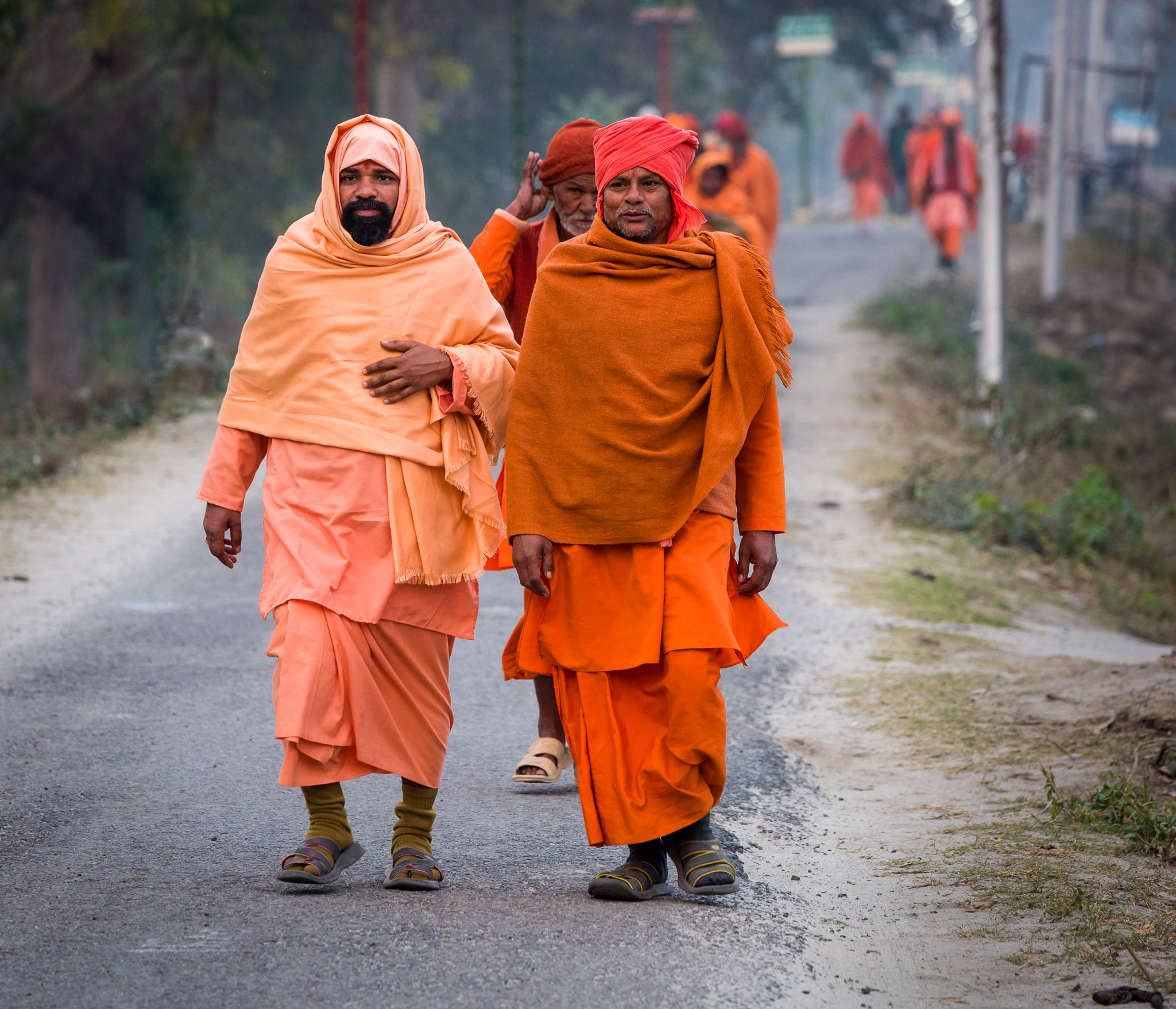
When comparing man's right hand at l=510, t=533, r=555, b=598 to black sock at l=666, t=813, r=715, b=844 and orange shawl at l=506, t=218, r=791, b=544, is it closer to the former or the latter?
orange shawl at l=506, t=218, r=791, b=544

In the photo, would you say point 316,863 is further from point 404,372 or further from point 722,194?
point 722,194

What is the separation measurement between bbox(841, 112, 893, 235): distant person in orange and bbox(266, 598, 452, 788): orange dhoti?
25347 millimetres

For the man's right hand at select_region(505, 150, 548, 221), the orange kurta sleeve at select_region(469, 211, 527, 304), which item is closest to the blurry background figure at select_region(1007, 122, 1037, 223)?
the man's right hand at select_region(505, 150, 548, 221)

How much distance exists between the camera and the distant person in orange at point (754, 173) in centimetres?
1221

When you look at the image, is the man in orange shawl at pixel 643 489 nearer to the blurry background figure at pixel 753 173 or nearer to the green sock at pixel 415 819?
the green sock at pixel 415 819

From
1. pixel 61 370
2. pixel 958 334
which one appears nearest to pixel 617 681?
pixel 958 334

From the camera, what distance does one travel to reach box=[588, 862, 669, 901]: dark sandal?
376cm

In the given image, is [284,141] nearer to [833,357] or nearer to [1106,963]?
[833,357]

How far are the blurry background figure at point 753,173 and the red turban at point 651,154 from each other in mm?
8370

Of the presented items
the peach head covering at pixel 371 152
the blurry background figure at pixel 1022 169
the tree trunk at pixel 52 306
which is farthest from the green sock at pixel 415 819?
the blurry background figure at pixel 1022 169

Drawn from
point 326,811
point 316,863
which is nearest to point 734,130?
point 326,811

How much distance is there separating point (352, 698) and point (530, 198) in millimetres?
1849

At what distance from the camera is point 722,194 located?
A: 11.8m

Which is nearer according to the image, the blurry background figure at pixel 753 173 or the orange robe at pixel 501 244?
the orange robe at pixel 501 244
